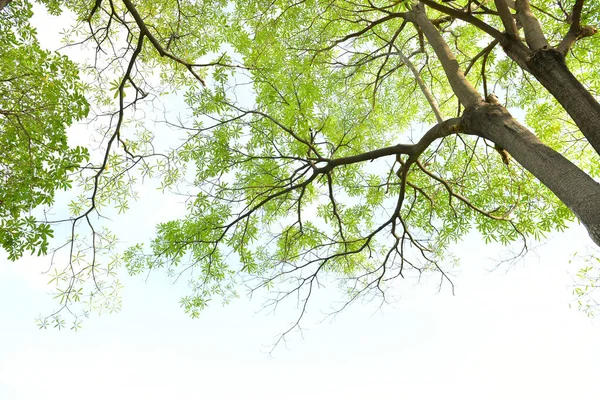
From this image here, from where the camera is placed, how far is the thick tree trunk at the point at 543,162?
2.09 metres

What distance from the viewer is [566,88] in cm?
248

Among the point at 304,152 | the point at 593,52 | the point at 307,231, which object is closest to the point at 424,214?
the point at 307,231

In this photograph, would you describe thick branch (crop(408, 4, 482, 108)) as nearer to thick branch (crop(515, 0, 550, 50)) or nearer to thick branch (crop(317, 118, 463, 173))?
thick branch (crop(317, 118, 463, 173))

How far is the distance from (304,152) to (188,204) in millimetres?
1501

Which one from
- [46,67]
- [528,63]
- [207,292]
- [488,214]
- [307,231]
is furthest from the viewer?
[307,231]

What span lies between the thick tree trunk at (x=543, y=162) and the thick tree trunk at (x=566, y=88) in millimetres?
229

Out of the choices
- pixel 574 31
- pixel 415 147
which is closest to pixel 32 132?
pixel 415 147

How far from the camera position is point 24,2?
3898 millimetres

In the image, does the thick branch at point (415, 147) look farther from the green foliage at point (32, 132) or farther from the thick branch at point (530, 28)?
the green foliage at point (32, 132)

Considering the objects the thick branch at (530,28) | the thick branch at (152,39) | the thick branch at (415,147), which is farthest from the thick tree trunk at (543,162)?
the thick branch at (152,39)

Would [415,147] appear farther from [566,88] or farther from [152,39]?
[152,39]

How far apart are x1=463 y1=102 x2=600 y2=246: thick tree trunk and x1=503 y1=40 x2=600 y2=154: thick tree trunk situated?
23 cm

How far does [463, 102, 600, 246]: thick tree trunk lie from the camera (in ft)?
6.86

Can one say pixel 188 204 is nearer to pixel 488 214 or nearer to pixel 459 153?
pixel 488 214
